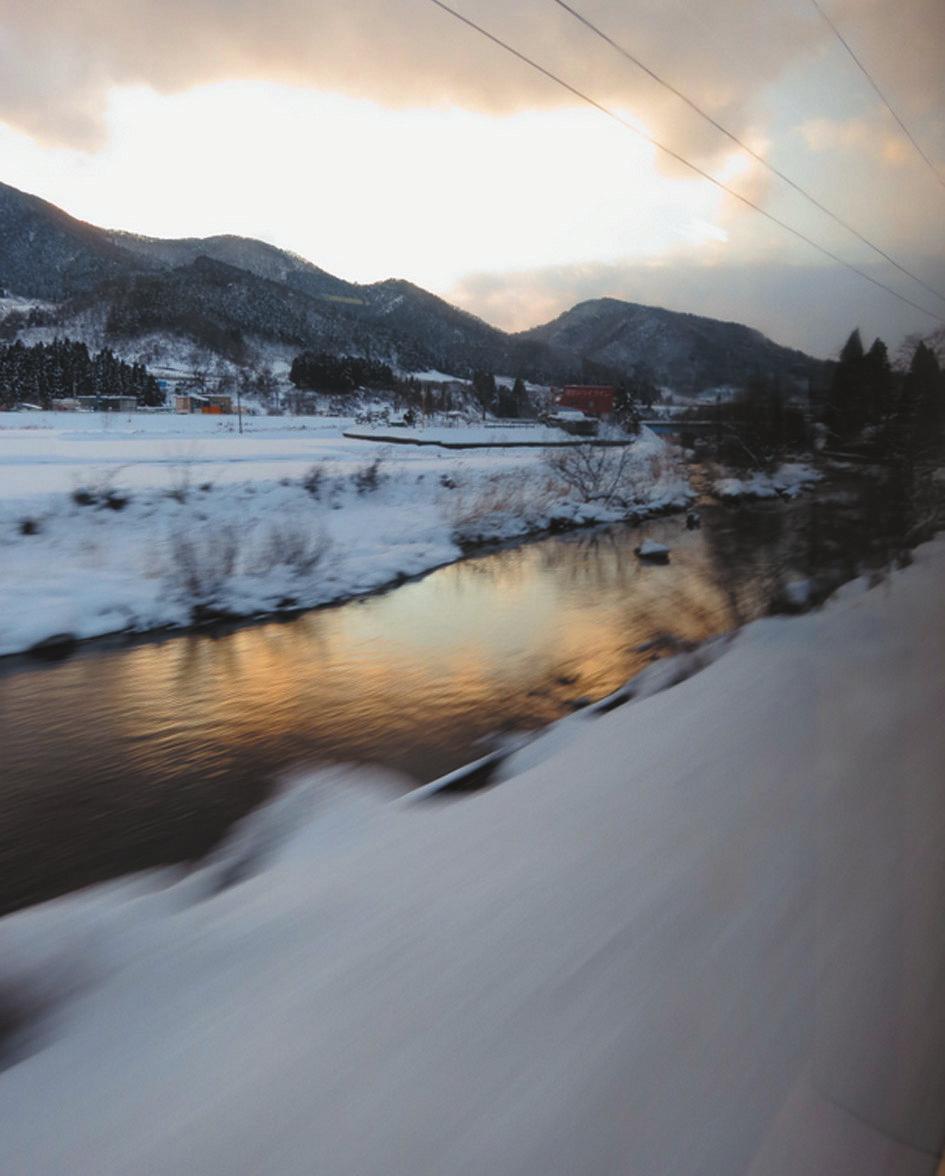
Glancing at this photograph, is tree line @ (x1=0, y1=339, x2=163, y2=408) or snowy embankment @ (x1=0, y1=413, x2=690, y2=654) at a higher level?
tree line @ (x1=0, y1=339, x2=163, y2=408)

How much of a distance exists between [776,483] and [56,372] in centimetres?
656

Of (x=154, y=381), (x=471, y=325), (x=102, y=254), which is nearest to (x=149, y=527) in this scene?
(x=154, y=381)

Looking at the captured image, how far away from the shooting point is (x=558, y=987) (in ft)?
5.08

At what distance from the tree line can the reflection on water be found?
2.50 m

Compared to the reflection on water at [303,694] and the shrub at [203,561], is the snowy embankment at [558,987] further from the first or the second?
the shrub at [203,561]

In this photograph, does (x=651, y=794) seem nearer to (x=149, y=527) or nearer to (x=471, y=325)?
(x=471, y=325)

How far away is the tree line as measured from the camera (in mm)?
5957

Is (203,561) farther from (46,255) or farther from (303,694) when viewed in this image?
(46,255)

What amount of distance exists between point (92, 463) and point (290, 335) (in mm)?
4209

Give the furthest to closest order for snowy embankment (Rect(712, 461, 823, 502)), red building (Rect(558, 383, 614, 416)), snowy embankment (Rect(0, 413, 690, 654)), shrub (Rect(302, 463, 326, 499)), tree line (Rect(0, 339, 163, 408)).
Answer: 1. shrub (Rect(302, 463, 326, 499))
2. snowy embankment (Rect(0, 413, 690, 654))
3. red building (Rect(558, 383, 614, 416))
4. tree line (Rect(0, 339, 163, 408))
5. snowy embankment (Rect(712, 461, 823, 502))

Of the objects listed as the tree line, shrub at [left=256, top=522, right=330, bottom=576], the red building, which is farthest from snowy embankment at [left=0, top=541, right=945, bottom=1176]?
shrub at [left=256, top=522, right=330, bottom=576]

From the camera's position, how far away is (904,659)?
3.02m

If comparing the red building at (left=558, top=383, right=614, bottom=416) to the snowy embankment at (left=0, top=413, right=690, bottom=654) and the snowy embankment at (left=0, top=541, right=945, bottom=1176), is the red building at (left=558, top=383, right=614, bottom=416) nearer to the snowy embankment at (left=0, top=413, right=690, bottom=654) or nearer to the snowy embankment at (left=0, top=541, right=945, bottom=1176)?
the snowy embankment at (left=0, top=413, right=690, bottom=654)

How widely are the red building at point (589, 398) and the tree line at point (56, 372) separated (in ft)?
14.7
